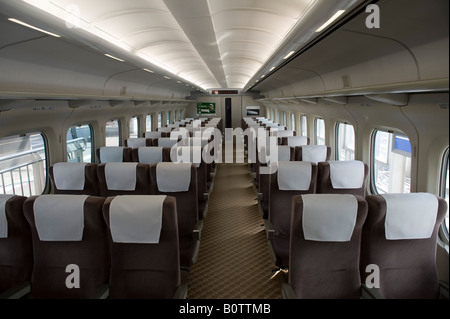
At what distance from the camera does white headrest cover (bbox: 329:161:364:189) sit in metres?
3.79

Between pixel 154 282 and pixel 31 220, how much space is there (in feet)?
3.50

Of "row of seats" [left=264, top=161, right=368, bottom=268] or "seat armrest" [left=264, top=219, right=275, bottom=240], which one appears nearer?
"seat armrest" [left=264, top=219, right=275, bottom=240]

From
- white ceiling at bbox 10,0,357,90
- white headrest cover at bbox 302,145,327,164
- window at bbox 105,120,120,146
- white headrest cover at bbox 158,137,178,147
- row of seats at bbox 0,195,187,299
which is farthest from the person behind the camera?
window at bbox 105,120,120,146

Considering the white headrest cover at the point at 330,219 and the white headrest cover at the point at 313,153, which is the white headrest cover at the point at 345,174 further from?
the white headrest cover at the point at 330,219

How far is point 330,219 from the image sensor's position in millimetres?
2156

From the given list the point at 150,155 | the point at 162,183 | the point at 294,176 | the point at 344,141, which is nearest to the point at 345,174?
the point at 294,176

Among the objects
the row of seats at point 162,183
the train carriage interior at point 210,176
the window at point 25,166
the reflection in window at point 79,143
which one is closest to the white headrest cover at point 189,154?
the train carriage interior at point 210,176

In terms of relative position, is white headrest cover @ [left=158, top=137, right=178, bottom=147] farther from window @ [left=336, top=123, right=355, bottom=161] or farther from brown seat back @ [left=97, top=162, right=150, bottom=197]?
window @ [left=336, top=123, right=355, bottom=161]

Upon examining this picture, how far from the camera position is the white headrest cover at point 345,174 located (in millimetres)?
3795

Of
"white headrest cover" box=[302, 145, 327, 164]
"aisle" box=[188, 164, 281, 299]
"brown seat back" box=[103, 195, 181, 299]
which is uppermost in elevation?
"white headrest cover" box=[302, 145, 327, 164]

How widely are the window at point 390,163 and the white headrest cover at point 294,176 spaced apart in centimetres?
147

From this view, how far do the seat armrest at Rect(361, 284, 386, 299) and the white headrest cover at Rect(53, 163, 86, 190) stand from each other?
11.5 ft

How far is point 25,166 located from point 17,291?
156 inches

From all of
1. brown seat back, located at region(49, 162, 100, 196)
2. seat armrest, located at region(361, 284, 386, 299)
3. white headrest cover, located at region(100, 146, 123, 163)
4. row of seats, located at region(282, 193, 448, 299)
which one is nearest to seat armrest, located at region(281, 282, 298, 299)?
row of seats, located at region(282, 193, 448, 299)
